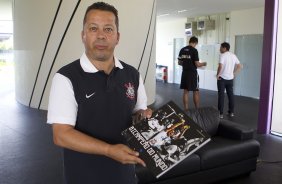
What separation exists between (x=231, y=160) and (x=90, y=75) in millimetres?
2434

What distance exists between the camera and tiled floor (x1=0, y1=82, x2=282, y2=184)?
11.0ft

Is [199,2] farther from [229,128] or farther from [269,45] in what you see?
[229,128]

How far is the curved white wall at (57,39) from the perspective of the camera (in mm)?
6379

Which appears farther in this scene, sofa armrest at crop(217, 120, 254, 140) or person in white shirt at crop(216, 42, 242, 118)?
person in white shirt at crop(216, 42, 242, 118)

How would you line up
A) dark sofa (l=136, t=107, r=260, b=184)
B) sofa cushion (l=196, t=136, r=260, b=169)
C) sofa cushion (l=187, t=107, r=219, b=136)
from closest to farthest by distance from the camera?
1. dark sofa (l=136, t=107, r=260, b=184)
2. sofa cushion (l=196, t=136, r=260, b=169)
3. sofa cushion (l=187, t=107, r=219, b=136)

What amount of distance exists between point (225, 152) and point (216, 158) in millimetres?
135

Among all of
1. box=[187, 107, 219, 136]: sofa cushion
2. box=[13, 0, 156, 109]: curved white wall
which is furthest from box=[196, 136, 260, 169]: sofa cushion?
box=[13, 0, 156, 109]: curved white wall

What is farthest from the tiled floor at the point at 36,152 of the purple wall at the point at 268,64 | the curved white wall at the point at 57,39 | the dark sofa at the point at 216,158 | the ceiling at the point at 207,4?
the ceiling at the point at 207,4

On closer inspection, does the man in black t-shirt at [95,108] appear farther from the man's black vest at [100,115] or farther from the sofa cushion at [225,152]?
the sofa cushion at [225,152]

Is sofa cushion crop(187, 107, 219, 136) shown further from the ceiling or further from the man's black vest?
the ceiling

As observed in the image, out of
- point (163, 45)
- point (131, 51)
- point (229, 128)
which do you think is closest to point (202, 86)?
point (163, 45)

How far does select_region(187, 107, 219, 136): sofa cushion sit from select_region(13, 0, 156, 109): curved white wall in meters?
3.42

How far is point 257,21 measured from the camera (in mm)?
9281

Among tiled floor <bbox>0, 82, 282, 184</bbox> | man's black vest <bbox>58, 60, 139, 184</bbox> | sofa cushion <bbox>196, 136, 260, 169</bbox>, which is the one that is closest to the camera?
man's black vest <bbox>58, 60, 139, 184</bbox>
